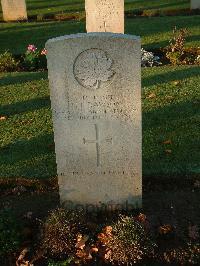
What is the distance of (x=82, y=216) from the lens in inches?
182

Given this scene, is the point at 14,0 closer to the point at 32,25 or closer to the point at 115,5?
the point at 32,25

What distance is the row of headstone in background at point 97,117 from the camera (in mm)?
4109

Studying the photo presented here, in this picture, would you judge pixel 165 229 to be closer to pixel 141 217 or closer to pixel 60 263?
pixel 141 217

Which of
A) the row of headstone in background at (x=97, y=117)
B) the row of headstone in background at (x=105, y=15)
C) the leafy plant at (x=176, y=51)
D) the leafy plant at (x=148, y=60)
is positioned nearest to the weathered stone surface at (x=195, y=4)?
the leafy plant at (x=176, y=51)

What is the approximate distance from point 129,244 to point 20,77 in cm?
643

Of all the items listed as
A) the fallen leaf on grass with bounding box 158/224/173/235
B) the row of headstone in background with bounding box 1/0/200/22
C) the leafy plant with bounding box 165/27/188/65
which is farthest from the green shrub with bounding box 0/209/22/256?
the leafy plant with bounding box 165/27/188/65

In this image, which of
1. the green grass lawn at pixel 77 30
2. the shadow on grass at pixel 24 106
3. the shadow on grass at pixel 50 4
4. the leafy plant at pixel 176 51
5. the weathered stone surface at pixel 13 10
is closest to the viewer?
the shadow on grass at pixel 24 106

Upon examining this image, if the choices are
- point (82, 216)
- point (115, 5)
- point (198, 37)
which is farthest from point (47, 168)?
point (198, 37)

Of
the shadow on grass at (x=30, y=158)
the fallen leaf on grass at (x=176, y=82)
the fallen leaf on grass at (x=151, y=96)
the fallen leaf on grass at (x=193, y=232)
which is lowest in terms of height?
the fallen leaf on grass at (x=193, y=232)

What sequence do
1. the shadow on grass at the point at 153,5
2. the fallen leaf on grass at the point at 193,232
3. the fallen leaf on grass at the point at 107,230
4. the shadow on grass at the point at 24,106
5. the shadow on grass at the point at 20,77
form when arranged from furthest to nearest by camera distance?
1. the shadow on grass at the point at 153,5
2. the shadow on grass at the point at 20,77
3. the shadow on grass at the point at 24,106
4. the fallen leaf on grass at the point at 193,232
5. the fallen leaf on grass at the point at 107,230

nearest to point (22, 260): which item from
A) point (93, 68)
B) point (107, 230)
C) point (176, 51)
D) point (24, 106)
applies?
point (107, 230)

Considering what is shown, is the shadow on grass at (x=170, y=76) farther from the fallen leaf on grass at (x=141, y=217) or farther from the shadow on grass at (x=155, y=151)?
the fallen leaf on grass at (x=141, y=217)

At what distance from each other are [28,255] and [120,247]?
90 centimetres

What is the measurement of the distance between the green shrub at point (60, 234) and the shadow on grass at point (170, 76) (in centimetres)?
499
